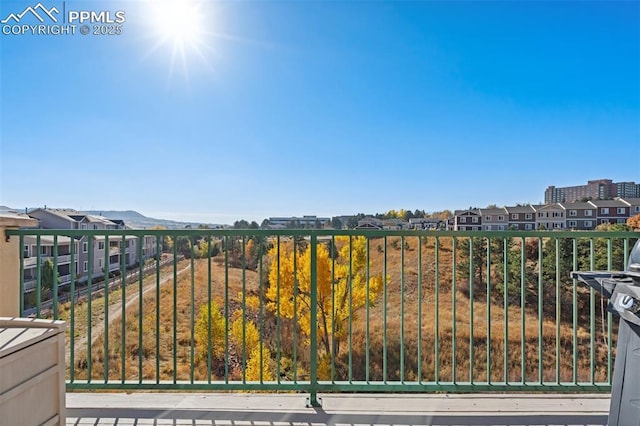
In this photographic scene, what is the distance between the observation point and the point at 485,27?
7000 millimetres

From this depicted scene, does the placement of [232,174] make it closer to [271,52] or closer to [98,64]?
[271,52]

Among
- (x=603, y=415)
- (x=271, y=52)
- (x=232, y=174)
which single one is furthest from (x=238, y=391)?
(x=232, y=174)

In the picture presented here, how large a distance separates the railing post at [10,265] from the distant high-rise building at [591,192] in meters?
18.9

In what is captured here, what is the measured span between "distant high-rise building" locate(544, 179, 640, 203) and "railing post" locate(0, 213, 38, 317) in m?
18.9

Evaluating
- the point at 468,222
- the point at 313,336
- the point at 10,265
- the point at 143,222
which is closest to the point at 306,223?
the point at 313,336

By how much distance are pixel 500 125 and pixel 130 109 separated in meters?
21.8

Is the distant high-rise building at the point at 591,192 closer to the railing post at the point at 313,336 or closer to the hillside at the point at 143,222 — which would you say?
the hillside at the point at 143,222

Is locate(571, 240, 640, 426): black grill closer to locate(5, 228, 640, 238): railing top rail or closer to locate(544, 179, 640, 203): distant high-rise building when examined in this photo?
locate(5, 228, 640, 238): railing top rail

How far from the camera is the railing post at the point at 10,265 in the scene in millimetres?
1907

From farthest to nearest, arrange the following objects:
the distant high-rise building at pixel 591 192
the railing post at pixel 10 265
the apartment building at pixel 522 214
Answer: the distant high-rise building at pixel 591 192 → the apartment building at pixel 522 214 → the railing post at pixel 10 265

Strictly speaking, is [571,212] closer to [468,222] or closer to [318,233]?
[468,222]

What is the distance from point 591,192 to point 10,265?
20.4 metres

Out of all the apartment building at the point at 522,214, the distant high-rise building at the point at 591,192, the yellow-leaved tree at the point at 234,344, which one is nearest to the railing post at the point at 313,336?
the yellow-leaved tree at the point at 234,344

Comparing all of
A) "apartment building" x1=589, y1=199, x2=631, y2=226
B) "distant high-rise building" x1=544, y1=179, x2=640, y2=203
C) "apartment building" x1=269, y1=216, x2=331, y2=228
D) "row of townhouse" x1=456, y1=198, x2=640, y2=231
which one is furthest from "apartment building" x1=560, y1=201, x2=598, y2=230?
"apartment building" x1=269, y1=216, x2=331, y2=228
